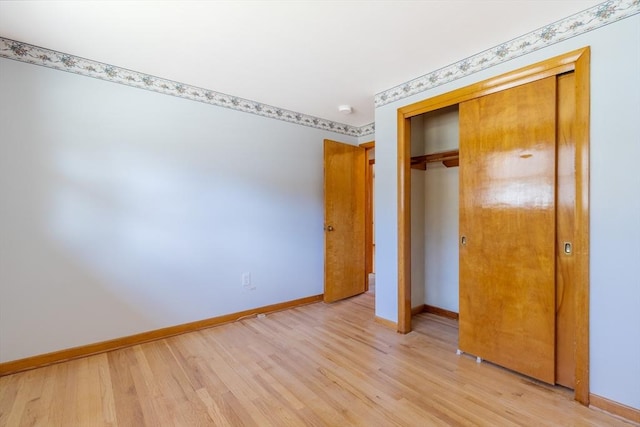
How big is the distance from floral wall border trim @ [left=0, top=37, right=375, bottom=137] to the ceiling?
64 mm

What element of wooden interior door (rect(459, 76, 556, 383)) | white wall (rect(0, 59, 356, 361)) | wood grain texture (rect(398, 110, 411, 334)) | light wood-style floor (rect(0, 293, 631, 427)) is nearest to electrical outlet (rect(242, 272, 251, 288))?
white wall (rect(0, 59, 356, 361))

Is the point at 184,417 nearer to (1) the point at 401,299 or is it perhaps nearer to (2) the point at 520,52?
(1) the point at 401,299

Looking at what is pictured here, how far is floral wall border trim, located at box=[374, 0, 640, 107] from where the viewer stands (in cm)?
161

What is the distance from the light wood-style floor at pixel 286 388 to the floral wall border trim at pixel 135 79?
2242 millimetres

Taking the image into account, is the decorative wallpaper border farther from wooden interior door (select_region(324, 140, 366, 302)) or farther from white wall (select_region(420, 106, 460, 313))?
wooden interior door (select_region(324, 140, 366, 302))

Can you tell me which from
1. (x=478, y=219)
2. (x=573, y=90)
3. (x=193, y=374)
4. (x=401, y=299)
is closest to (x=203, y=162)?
(x=193, y=374)

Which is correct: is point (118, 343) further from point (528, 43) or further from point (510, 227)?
point (528, 43)

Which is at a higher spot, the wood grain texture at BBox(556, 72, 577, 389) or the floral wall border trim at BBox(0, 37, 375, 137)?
the floral wall border trim at BBox(0, 37, 375, 137)

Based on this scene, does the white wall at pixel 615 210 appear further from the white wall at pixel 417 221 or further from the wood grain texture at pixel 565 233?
the white wall at pixel 417 221

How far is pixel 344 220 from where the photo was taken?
12.5ft

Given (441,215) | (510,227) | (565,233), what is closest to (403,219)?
(441,215)

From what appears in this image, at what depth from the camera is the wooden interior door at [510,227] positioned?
1874 mm

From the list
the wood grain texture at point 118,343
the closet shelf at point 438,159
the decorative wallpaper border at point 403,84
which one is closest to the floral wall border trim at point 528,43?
the decorative wallpaper border at point 403,84

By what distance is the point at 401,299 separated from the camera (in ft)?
8.93
